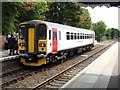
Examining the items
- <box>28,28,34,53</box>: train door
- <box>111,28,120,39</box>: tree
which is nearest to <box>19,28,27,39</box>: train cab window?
<box>28,28,34,53</box>: train door

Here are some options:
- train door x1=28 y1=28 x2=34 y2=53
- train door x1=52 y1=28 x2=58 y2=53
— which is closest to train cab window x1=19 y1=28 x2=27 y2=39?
train door x1=28 y1=28 x2=34 y2=53

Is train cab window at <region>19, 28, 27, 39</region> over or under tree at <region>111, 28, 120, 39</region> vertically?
under

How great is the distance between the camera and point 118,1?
8.04m

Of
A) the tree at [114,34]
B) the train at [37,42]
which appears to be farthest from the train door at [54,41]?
the tree at [114,34]

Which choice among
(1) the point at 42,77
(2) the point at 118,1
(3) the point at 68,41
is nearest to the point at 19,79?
(1) the point at 42,77

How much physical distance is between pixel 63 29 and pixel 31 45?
3.42m

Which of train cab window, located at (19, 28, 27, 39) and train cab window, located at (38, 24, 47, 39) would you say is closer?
train cab window, located at (38, 24, 47, 39)

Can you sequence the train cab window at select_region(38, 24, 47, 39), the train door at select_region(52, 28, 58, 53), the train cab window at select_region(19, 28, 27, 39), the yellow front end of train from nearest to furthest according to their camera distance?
1. the yellow front end of train
2. the train cab window at select_region(38, 24, 47, 39)
3. the train cab window at select_region(19, 28, 27, 39)
4. the train door at select_region(52, 28, 58, 53)

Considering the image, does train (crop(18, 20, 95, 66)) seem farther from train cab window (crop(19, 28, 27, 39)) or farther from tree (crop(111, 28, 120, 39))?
tree (crop(111, 28, 120, 39))

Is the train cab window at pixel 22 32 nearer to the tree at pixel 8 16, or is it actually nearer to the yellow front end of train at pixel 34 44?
the yellow front end of train at pixel 34 44

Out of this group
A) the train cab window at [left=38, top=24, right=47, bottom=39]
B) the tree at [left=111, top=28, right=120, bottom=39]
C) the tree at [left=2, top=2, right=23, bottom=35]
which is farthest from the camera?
the tree at [left=111, top=28, right=120, bottom=39]

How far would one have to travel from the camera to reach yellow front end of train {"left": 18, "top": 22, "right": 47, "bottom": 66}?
11828mm

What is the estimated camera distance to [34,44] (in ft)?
39.1

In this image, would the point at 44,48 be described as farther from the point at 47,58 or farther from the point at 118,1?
the point at 118,1
